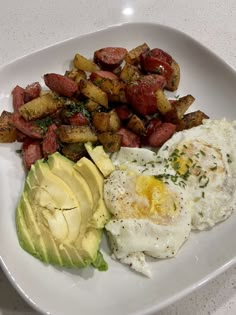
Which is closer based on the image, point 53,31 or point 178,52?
point 178,52

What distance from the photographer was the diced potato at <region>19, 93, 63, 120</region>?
6.37ft

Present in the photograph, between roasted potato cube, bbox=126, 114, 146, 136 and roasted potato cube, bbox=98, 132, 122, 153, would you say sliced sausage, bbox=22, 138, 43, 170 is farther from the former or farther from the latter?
roasted potato cube, bbox=126, 114, 146, 136

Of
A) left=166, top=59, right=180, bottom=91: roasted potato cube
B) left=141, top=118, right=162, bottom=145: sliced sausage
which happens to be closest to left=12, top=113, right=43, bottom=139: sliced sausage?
left=141, top=118, right=162, bottom=145: sliced sausage

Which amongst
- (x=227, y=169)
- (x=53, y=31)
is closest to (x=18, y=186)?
(x=227, y=169)

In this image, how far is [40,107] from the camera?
196 centimetres

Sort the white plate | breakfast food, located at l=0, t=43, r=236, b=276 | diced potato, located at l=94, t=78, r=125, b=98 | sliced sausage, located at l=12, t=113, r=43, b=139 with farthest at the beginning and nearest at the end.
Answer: diced potato, located at l=94, t=78, r=125, b=98 < sliced sausage, located at l=12, t=113, r=43, b=139 < breakfast food, located at l=0, t=43, r=236, b=276 < the white plate

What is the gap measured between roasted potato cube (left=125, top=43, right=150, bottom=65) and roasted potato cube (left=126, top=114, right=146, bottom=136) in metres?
0.36

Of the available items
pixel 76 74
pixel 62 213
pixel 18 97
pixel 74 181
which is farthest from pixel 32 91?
pixel 62 213

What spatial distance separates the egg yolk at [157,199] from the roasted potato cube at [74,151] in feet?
0.92

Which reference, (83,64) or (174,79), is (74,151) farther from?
(174,79)

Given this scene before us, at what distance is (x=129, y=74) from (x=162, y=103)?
211 mm

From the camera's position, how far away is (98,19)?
104 inches

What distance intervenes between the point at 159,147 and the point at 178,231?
455 mm

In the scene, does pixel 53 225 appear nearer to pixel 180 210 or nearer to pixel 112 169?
pixel 112 169
